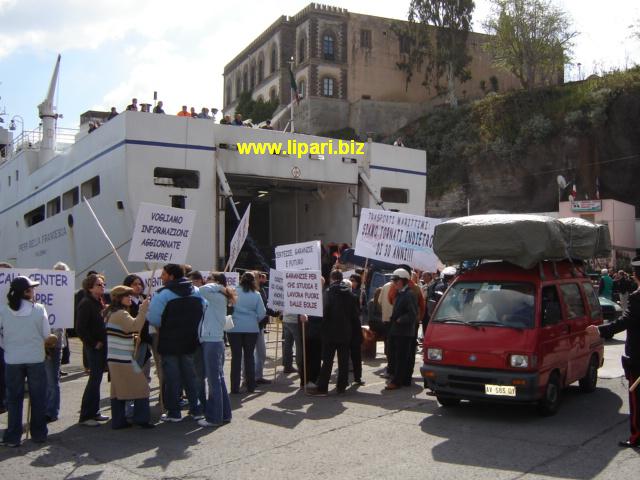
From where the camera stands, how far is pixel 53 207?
22391 millimetres

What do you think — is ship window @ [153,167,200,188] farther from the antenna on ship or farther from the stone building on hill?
the stone building on hill

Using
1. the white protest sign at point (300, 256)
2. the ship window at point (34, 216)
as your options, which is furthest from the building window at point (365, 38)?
the white protest sign at point (300, 256)

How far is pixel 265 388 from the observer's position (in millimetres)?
9539

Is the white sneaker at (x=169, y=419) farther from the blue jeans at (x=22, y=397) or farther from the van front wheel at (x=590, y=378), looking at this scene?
the van front wheel at (x=590, y=378)

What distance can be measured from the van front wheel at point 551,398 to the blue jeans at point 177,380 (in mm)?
3711

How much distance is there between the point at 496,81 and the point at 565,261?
58.5m

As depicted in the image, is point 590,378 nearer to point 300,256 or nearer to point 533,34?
point 300,256

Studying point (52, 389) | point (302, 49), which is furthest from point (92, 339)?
point (302, 49)

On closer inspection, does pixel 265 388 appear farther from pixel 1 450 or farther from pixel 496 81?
pixel 496 81

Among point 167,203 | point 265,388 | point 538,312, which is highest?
point 167,203

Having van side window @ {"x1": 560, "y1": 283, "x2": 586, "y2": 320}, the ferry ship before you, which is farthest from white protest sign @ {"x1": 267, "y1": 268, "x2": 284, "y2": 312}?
the ferry ship

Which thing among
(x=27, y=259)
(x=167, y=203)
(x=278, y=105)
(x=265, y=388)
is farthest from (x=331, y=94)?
(x=265, y=388)

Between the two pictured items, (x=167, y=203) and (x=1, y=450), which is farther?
(x=167, y=203)

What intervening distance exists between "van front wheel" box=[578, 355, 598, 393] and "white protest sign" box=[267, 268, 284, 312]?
4194 mm
